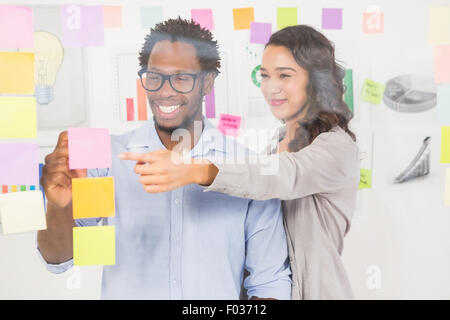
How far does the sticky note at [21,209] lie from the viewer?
151cm

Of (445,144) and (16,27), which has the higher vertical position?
(16,27)

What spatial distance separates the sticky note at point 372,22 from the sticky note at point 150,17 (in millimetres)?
673

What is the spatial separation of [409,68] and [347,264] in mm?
693

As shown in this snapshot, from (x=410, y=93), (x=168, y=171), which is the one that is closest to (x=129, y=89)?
(x=168, y=171)

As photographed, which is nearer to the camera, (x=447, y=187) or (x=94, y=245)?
(x=94, y=245)

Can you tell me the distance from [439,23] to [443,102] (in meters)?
0.27

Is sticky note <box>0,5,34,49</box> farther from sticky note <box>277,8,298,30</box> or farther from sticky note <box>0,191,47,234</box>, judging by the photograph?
sticky note <box>277,8,298,30</box>

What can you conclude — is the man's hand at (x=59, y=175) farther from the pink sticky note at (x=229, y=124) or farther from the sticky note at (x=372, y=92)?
the sticky note at (x=372, y=92)

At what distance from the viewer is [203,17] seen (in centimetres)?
153

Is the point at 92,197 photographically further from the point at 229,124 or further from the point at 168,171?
the point at 229,124

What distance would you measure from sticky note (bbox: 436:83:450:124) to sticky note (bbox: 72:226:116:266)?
117 cm

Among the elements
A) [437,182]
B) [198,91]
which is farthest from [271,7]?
[437,182]

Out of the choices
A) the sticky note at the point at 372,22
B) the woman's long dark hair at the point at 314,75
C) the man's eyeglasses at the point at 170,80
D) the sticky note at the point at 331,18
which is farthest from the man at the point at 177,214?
the sticky note at the point at 372,22
